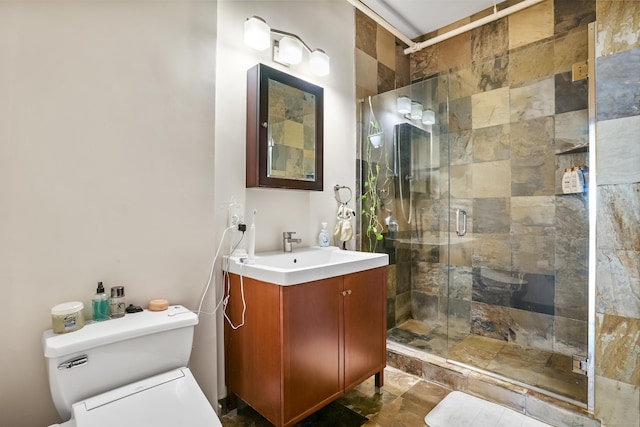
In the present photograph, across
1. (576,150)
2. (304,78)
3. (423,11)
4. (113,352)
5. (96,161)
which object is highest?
(423,11)

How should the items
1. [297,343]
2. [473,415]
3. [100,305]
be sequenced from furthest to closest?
1. [473,415]
2. [297,343]
3. [100,305]

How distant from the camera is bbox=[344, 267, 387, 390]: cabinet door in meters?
1.73

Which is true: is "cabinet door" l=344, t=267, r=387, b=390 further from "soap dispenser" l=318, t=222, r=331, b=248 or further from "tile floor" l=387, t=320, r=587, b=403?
"tile floor" l=387, t=320, r=587, b=403

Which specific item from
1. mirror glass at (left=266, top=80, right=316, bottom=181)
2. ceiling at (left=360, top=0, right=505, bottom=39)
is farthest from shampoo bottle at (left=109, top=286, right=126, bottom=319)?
ceiling at (left=360, top=0, right=505, bottom=39)

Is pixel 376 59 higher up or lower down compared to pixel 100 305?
higher up

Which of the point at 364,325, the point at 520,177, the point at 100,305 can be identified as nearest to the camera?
the point at 100,305

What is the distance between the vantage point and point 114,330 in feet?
Answer: 3.76

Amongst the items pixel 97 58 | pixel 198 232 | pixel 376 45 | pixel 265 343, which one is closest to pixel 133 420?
pixel 265 343

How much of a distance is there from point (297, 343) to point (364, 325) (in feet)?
1.69

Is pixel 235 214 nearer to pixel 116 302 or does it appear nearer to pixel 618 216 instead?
pixel 116 302

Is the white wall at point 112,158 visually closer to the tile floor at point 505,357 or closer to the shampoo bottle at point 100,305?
the shampoo bottle at point 100,305

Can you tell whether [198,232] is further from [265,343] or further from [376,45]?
[376,45]

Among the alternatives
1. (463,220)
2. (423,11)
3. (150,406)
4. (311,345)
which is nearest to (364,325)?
(311,345)

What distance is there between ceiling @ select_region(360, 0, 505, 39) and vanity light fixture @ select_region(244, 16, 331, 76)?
831 mm
